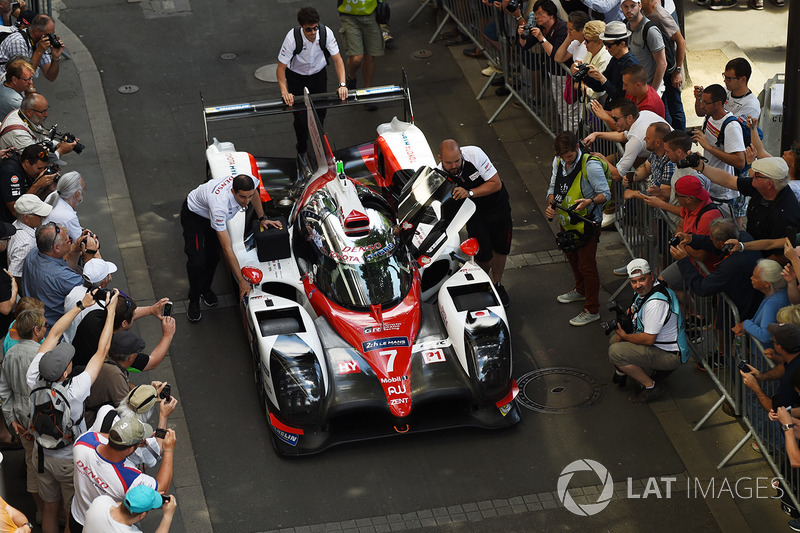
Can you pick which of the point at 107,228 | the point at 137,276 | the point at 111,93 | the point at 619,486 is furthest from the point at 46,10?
the point at 619,486

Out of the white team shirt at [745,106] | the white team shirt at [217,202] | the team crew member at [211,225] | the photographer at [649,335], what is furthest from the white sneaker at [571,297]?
the white team shirt at [217,202]

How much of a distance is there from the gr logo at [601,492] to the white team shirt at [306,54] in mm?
6095

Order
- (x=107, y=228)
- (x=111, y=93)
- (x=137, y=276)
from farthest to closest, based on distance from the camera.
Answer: (x=111, y=93)
(x=107, y=228)
(x=137, y=276)

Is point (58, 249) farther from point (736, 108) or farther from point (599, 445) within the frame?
point (736, 108)

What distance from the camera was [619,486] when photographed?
8.84m

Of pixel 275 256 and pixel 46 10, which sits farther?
pixel 46 10

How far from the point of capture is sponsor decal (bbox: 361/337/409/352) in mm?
9242

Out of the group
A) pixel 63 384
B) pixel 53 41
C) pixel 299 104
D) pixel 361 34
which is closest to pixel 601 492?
pixel 63 384

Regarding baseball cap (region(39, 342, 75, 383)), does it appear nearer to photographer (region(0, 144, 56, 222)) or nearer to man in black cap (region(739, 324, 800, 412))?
photographer (region(0, 144, 56, 222))

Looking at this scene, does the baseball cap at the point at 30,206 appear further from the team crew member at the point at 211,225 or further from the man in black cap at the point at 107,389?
the man in black cap at the point at 107,389

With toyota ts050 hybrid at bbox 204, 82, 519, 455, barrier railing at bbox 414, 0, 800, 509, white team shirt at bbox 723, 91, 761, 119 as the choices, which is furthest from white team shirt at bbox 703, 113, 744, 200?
toyota ts050 hybrid at bbox 204, 82, 519, 455

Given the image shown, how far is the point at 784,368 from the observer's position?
25.8 feet

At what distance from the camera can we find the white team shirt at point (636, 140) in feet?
34.2

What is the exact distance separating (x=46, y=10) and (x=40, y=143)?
22.0ft
